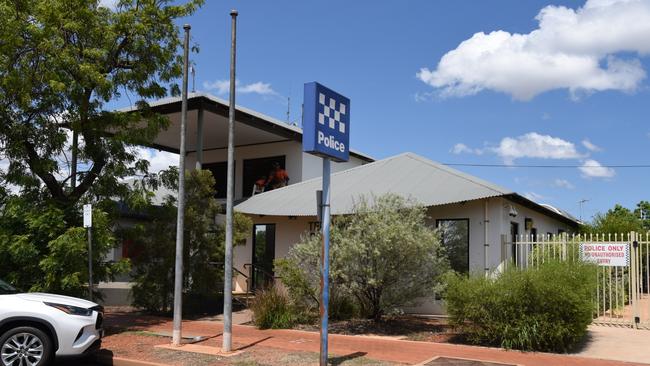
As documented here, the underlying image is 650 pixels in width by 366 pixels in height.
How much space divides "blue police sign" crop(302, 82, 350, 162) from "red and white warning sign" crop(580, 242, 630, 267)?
6.83 metres

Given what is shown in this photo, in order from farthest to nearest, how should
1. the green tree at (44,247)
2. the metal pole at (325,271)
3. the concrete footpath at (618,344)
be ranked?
the green tree at (44,247)
the concrete footpath at (618,344)
the metal pole at (325,271)

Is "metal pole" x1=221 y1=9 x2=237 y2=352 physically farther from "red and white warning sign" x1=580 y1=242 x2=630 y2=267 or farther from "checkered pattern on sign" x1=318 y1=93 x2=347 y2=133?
"red and white warning sign" x1=580 y1=242 x2=630 y2=267

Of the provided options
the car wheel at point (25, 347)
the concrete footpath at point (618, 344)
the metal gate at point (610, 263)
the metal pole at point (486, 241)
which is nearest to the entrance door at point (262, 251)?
the metal pole at point (486, 241)

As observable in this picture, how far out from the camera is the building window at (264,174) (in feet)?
70.9

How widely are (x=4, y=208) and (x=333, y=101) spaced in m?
7.85

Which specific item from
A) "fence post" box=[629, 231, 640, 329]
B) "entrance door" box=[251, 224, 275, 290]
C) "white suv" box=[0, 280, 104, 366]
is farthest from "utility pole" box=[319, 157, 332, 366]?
"entrance door" box=[251, 224, 275, 290]

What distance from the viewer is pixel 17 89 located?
40.1 feet

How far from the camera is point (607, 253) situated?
13273mm

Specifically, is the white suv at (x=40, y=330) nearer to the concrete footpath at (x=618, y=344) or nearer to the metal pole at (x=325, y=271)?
the metal pole at (x=325, y=271)

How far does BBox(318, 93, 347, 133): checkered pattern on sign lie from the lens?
8.94 meters

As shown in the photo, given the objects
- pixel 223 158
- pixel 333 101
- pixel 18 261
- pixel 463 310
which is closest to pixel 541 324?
pixel 463 310

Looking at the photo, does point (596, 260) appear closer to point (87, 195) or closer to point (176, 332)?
point (176, 332)

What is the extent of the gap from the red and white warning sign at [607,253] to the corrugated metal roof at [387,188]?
86.3 inches

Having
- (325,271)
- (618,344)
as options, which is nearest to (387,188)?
(618,344)
